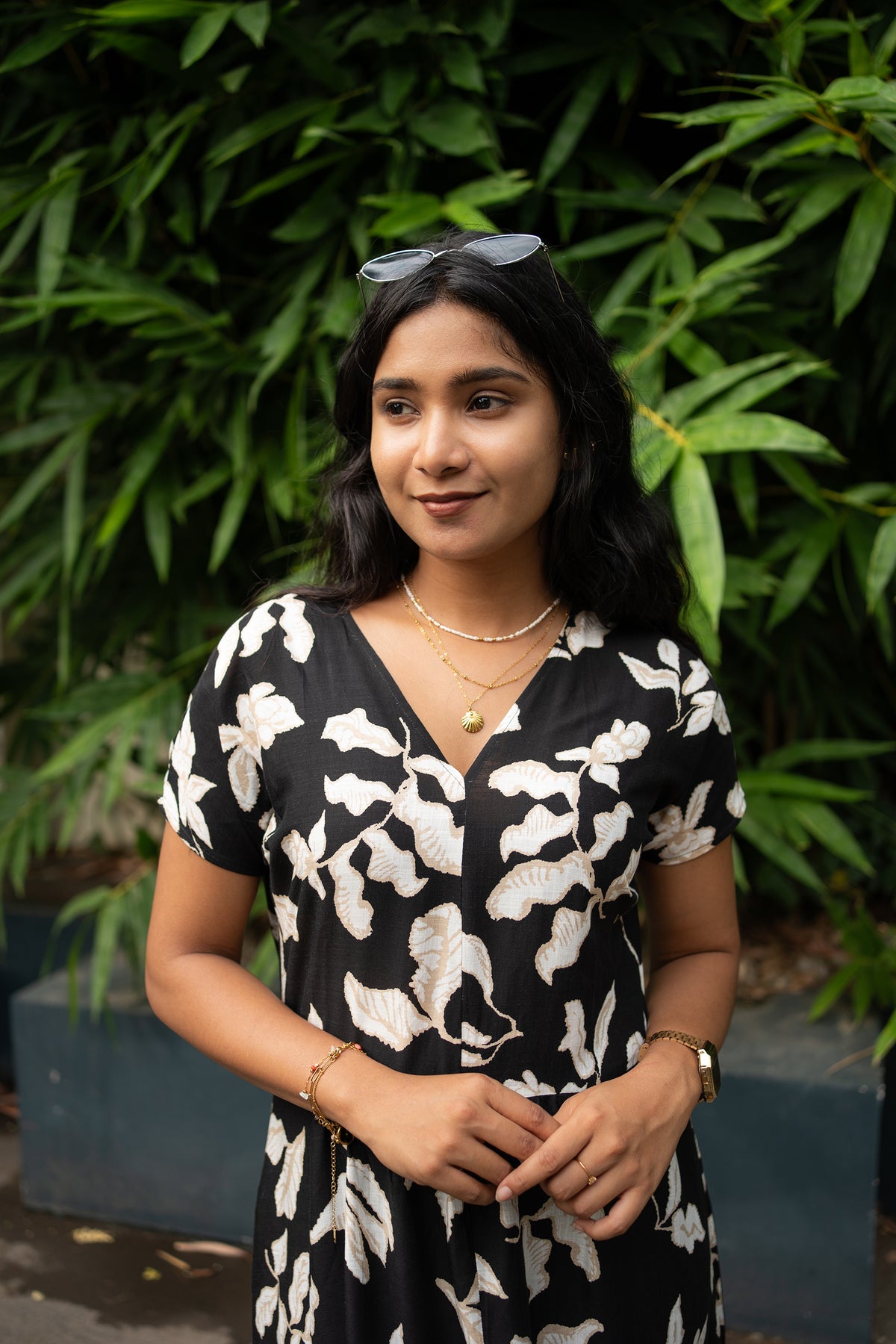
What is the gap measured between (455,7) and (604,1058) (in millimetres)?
1722

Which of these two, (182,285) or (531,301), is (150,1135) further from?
(531,301)

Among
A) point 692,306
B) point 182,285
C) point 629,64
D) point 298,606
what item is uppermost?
point 629,64

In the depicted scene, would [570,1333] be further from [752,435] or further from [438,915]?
[752,435]

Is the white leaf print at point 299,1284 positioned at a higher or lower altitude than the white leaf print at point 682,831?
lower

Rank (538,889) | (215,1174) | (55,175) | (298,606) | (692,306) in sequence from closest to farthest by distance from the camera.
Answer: (538,889) → (298,606) → (692,306) → (55,175) → (215,1174)

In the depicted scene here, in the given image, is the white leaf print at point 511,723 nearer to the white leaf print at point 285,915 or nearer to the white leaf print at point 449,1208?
the white leaf print at point 285,915

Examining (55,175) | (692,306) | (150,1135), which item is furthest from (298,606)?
(150,1135)

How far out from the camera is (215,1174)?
2.33 metres

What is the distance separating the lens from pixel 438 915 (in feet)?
3.29

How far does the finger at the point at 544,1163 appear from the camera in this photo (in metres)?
0.91

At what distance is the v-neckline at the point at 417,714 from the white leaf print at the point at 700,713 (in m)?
0.15

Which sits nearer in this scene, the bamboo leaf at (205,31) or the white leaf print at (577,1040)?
the white leaf print at (577,1040)

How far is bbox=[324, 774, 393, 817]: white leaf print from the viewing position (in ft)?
3.26

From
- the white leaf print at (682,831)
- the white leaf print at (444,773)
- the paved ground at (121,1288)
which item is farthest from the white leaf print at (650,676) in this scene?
the paved ground at (121,1288)
